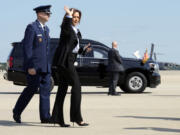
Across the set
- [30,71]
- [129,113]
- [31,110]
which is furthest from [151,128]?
[31,110]

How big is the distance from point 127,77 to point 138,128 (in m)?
10.4

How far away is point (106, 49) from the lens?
1880cm

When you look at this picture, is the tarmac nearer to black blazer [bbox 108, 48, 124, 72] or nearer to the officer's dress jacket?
the officer's dress jacket

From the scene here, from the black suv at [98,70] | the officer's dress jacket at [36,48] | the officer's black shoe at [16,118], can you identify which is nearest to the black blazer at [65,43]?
the officer's dress jacket at [36,48]

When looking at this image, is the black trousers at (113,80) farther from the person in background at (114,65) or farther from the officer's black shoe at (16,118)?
the officer's black shoe at (16,118)

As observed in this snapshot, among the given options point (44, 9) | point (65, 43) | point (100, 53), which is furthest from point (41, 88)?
point (100, 53)

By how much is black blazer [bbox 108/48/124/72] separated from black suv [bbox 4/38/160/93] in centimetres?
97

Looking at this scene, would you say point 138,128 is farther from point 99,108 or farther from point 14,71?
point 14,71

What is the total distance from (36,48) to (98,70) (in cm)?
977

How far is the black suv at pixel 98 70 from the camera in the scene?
18.2 m

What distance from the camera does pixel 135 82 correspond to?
19.0 metres

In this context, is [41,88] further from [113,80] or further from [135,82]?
[135,82]

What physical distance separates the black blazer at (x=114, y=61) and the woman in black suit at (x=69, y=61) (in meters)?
8.95

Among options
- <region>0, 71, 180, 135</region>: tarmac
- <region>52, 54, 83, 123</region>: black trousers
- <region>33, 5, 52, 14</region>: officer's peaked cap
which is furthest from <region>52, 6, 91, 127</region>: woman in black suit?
<region>33, 5, 52, 14</region>: officer's peaked cap
